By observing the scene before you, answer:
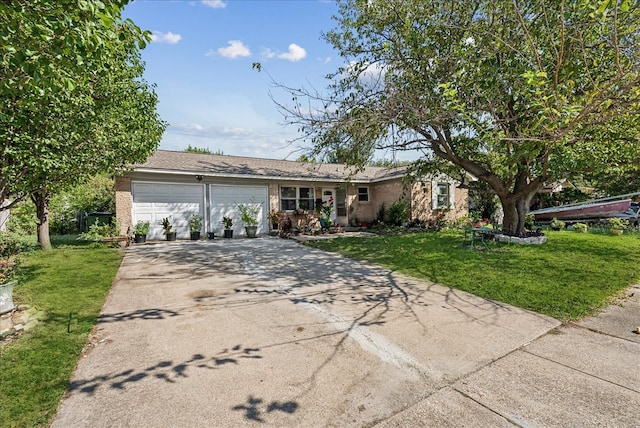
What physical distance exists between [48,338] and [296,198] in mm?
12639

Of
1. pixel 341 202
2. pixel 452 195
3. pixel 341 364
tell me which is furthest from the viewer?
pixel 452 195

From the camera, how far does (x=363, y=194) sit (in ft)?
59.5

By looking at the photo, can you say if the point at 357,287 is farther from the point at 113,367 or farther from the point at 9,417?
the point at 9,417

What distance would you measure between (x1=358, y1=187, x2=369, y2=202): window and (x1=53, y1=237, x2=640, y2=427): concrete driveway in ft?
41.1

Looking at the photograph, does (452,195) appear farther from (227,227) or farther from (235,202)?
(227,227)

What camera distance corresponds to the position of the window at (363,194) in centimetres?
1798

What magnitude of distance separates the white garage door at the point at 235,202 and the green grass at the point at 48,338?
6.19m

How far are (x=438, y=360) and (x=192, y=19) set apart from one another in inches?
346

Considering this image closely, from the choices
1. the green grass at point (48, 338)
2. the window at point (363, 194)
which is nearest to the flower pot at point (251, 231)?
the green grass at point (48, 338)

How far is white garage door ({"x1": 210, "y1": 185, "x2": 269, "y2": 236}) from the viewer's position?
14008 millimetres

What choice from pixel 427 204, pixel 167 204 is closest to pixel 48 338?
pixel 167 204

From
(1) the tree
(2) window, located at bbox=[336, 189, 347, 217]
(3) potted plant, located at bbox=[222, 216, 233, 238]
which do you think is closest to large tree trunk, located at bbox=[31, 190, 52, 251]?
(3) potted plant, located at bbox=[222, 216, 233, 238]

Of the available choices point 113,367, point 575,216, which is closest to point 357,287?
point 113,367

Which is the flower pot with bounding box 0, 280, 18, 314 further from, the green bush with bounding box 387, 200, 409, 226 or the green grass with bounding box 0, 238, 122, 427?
the green bush with bounding box 387, 200, 409, 226
